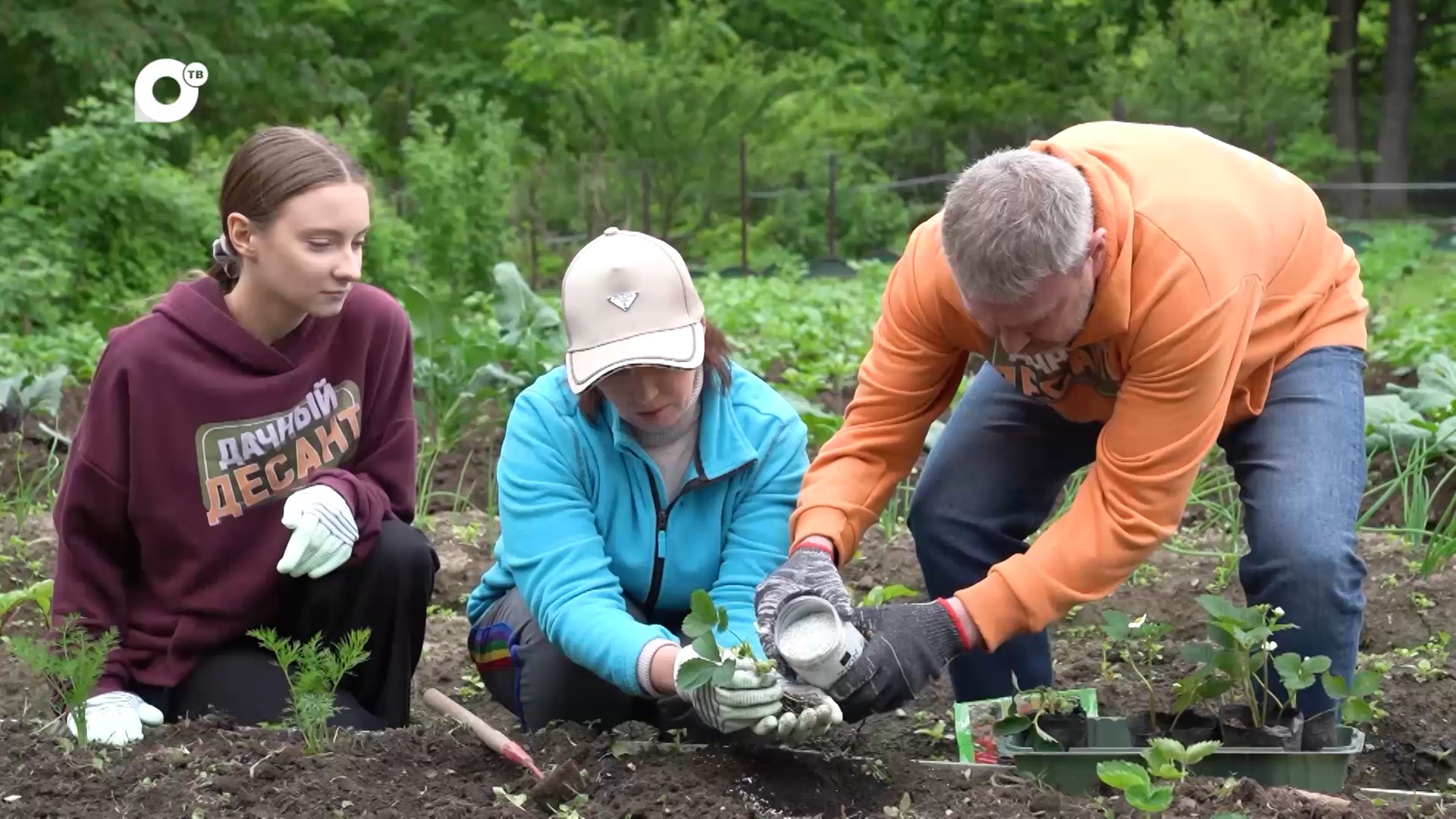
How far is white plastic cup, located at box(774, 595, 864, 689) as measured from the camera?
2.47 metres

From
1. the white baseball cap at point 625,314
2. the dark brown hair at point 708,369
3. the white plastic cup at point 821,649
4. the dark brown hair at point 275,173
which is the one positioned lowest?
the white plastic cup at point 821,649

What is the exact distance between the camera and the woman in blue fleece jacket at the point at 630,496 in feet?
8.61

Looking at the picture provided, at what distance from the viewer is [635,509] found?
112 inches

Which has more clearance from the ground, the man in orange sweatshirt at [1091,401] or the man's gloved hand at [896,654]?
the man in orange sweatshirt at [1091,401]

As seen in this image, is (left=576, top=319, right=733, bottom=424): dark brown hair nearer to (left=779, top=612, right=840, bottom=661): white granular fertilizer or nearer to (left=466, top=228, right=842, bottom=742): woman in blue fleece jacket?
(left=466, top=228, right=842, bottom=742): woman in blue fleece jacket

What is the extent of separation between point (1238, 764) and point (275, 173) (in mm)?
1954

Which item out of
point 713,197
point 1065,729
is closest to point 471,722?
point 1065,729

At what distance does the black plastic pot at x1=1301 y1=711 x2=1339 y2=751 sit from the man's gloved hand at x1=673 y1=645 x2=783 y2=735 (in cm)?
87

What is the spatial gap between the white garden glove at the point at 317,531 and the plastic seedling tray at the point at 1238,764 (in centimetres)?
125

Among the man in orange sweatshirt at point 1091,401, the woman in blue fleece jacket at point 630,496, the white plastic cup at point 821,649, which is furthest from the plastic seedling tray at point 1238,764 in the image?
the woman in blue fleece jacket at point 630,496

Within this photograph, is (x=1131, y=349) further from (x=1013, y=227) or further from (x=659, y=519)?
(x=659, y=519)

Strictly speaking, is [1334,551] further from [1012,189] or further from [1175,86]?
[1175,86]

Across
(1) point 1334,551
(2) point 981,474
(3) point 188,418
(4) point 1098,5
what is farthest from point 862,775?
(4) point 1098,5

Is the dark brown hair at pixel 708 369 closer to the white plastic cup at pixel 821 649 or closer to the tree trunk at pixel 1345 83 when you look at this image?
the white plastic cup at pixel 821 649
